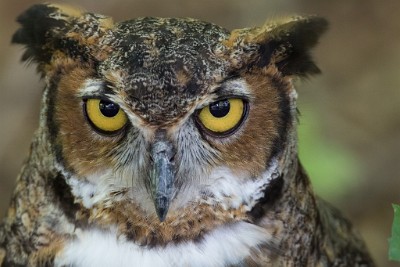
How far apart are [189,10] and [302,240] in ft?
7.53

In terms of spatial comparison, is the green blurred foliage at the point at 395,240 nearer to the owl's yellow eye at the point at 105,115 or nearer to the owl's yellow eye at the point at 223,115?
the owl's yellow eye at the point at 223,115

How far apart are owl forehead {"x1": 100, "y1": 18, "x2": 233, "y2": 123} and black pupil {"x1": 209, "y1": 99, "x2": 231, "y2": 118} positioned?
44mm

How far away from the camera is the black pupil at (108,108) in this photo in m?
1.71

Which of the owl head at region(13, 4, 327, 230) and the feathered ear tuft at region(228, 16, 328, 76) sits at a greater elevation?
the feathered ear tuft at region(228, 16, 328, 76)

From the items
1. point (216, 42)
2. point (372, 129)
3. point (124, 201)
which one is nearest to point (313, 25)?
point (216, 42)

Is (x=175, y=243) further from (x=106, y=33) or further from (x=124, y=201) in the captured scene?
(x=106, y=33)

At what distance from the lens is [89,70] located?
5.71ft

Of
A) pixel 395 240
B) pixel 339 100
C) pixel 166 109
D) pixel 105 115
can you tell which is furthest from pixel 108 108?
pixel 339 100

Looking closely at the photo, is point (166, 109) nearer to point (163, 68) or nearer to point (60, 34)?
point (163, 68)

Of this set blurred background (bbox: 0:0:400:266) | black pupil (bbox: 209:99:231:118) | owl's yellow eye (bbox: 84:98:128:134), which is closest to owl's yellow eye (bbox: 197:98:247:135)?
black pupil (bbox: 209:99:231:118)

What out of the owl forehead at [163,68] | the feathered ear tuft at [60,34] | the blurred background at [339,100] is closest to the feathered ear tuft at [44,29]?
the feathered ear tuft at [60,34]

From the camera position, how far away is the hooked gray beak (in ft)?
5.56

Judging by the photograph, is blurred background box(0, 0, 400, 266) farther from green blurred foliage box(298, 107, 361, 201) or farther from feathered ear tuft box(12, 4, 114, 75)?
feathered ear tuft box(12, 4, 114, 75)

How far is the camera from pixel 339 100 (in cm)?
386
